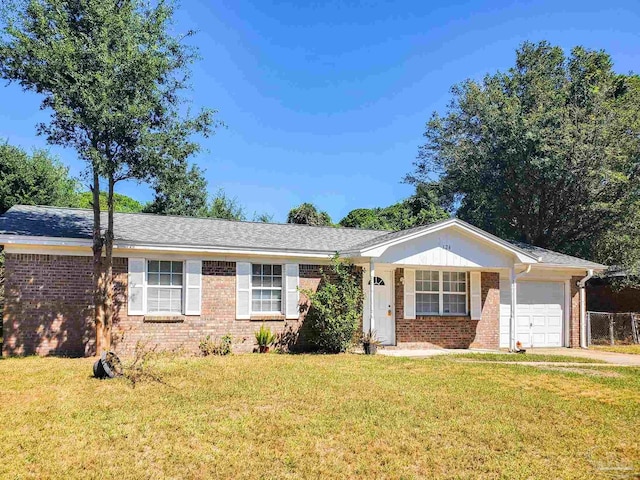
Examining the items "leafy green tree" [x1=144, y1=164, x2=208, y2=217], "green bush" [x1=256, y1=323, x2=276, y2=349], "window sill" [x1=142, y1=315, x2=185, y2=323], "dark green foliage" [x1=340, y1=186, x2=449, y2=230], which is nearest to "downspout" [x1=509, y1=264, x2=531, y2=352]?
"green bush" [x1=256, y1=323, x2=276, y2=349]

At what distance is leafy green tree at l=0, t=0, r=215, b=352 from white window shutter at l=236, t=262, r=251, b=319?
330 cm

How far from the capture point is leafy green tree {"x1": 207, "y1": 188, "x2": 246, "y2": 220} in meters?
35.5

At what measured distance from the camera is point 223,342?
538 inches

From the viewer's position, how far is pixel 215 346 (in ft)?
44.5

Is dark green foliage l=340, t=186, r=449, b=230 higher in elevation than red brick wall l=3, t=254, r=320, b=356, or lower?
higher

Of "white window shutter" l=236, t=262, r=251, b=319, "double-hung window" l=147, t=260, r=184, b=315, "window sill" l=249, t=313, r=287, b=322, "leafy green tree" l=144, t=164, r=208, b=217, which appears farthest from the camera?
"leafy green tree" l=144, t=164, r=208, b=217

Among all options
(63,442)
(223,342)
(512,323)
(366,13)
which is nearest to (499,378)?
(512,323)

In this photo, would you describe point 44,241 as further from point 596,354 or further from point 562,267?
point 596,354

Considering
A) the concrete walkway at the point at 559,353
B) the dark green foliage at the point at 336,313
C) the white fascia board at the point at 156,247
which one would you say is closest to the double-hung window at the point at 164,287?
the white fascia board at the point at 156,247

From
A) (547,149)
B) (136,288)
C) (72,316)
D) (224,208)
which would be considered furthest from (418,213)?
(72,316)

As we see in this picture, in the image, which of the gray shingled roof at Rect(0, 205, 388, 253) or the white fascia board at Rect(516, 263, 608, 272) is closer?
the gray shingled roof at Rect(0, 205, 388, 253)

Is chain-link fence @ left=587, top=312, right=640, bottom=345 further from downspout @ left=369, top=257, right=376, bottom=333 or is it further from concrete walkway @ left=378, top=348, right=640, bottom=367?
downspout @ left=369, top=257, right=376, bottom=333

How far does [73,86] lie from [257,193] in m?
27.0

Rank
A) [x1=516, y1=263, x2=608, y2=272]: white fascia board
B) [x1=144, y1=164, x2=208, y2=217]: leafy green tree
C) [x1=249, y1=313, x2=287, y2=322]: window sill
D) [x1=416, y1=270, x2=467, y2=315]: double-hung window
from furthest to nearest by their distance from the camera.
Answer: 1. [x1=144, y1=164, x2=208, y2=217]: leafy green tree
2. [x1=516, y1=263, x2=608, y2=272]: white fascia board
3. [x1=416, y1=270, x2=467, y2=315]: double-hung window
4. [x1=249, y1=313, x2=287, y2=322]: window sill
